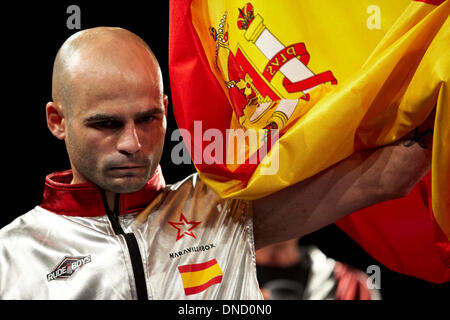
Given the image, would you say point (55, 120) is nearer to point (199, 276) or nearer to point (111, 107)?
point (111, 107)

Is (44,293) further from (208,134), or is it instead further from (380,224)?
(380,224)

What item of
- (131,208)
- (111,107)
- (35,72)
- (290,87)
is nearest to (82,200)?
(131,208)

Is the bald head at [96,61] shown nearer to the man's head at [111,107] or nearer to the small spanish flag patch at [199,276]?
the man's head at [111,107]

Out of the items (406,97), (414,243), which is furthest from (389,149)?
(414,243)

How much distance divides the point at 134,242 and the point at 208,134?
0.31 m

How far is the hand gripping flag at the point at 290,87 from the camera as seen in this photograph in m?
1.13

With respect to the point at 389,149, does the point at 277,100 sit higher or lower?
higher

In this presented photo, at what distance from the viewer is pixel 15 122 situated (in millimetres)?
1967

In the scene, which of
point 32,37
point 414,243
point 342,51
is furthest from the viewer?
point 32,37

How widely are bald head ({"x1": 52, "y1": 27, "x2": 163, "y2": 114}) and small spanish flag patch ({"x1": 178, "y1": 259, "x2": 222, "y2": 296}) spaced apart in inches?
17.5

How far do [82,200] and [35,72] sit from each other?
84cm

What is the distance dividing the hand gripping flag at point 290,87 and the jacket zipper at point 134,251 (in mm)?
230

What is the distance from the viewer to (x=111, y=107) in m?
1.21

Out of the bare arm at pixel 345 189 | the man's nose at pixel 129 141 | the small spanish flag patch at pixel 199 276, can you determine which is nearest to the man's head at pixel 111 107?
the man's nose at pixel 129 141
